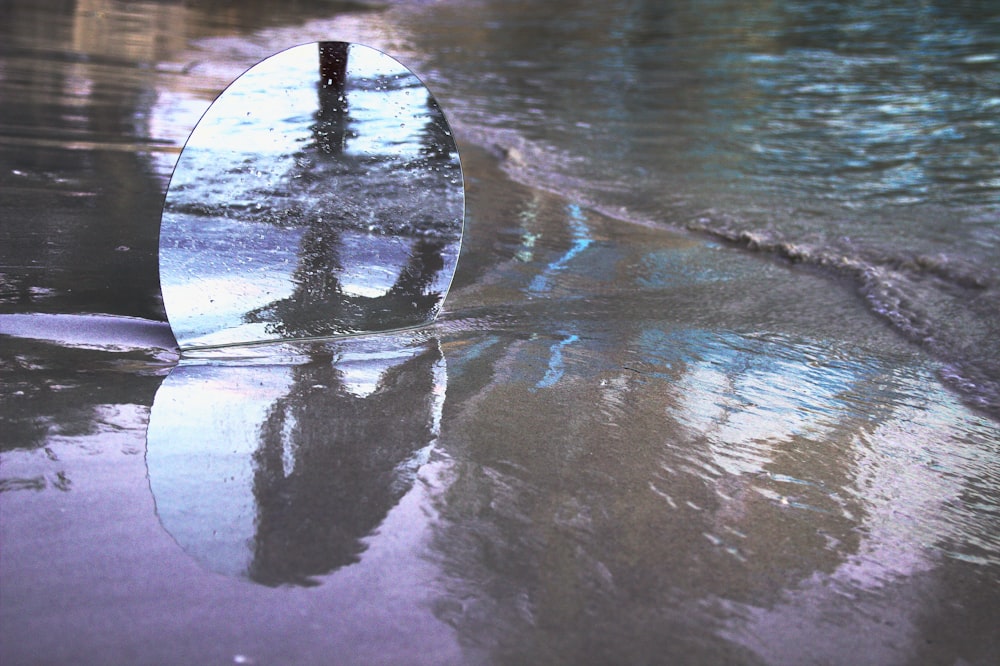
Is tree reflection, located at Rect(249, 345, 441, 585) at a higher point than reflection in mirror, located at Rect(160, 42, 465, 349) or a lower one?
lower

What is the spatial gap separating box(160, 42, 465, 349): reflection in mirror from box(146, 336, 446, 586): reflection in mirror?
6.0 inches

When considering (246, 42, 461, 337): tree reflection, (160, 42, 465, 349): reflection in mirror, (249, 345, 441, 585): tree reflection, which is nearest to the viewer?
(249, 345, 441, 585): tree reflection

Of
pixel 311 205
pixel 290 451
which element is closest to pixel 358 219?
pixel 311 205

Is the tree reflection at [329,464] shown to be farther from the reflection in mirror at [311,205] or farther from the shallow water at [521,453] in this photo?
the reflection in mirror at [311,205]

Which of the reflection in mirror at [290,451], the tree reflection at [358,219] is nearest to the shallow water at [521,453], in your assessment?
the reflection in mirror at [290,451]

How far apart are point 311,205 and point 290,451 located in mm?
809

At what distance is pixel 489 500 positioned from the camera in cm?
153

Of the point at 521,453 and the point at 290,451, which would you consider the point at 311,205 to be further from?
the point at 521,453

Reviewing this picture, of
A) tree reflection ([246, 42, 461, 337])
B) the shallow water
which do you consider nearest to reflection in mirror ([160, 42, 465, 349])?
tree reflection ([246, 42, 461, 337])

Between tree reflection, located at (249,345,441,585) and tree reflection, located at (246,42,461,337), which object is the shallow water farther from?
tree reflection, located at (246,42,461,337)

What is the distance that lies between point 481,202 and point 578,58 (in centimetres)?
678

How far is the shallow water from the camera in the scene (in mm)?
1232

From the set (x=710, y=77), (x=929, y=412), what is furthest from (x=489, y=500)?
(x=710, y=77)

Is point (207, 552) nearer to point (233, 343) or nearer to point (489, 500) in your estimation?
point (489, 500)
